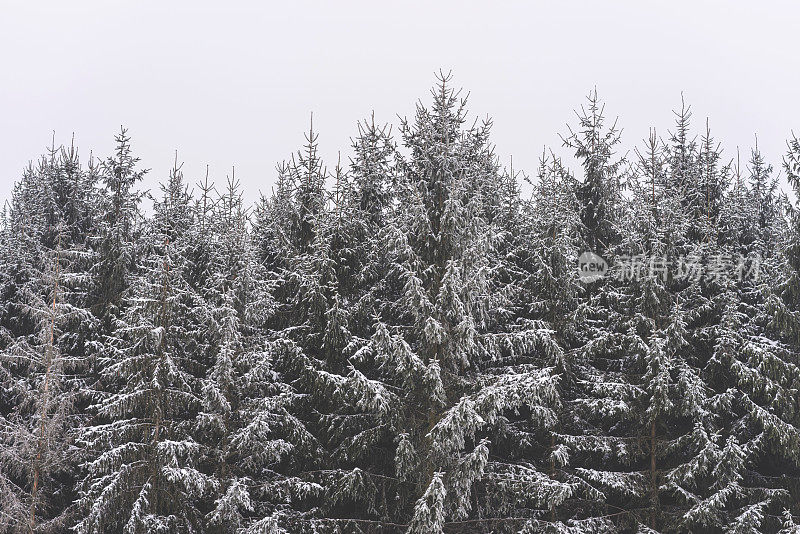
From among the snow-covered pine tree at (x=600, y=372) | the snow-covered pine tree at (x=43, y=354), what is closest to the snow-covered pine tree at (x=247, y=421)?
the snow-covered pine tree at (x=43, y=354)

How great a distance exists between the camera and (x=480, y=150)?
2292cm

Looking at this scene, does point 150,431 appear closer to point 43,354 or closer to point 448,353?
point 43,354

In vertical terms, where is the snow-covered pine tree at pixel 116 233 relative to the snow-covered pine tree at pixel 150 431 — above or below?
above

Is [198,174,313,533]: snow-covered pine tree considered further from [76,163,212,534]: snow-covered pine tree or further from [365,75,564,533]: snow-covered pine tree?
[365,75,564,533]: snow-covered pine tree

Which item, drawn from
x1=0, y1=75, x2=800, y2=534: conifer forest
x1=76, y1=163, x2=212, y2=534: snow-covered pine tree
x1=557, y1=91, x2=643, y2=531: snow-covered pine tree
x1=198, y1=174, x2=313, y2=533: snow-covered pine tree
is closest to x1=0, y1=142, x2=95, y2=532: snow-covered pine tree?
x1=0, y1=75, x2=800, y2=534: conifer forest

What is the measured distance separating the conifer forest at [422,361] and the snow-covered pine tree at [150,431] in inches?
2.7

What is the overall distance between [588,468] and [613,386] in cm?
296

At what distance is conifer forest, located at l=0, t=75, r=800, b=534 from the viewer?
1683 cm

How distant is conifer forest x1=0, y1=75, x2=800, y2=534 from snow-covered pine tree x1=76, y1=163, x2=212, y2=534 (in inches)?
2.7

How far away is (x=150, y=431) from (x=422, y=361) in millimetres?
7395

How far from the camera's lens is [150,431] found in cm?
1808

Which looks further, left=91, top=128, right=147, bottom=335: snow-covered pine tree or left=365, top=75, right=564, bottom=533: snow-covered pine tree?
left=91, top=128, right=147, bottom=335: snow-covered pine tree

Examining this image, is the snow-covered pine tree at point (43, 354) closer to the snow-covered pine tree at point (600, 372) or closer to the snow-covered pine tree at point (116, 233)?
the snow-covered pine tree at point (116, 233)

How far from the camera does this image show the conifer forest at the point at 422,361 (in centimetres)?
1683
